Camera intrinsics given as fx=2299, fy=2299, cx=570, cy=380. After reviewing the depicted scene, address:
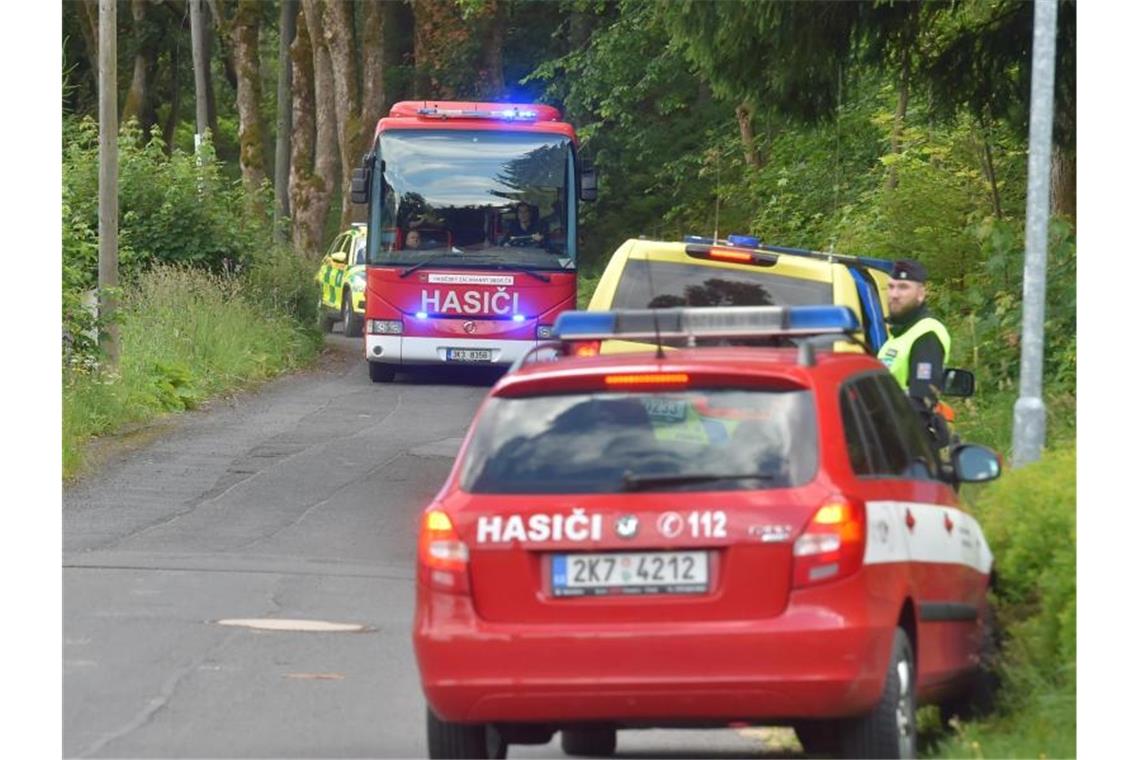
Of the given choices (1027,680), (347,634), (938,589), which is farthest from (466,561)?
(347,634)

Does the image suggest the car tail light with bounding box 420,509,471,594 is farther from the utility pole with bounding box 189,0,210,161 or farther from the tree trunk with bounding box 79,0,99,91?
the tree trunk with bounding box 79,0,99,91

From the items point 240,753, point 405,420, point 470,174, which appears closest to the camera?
point 240,753

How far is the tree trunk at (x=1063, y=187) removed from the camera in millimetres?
20312

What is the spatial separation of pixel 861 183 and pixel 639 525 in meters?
26.7

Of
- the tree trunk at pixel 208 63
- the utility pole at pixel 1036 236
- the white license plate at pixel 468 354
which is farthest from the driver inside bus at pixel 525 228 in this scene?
the tree trunk at pixel 208 63

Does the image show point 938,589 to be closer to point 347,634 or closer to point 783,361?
point 783,361

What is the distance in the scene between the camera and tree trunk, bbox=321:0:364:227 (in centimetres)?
4266

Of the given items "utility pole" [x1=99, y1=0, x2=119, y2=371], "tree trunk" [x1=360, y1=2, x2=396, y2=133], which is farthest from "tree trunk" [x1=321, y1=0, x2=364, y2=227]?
"utility pole" [x1=99, y1=0, x2=119, y2=371]

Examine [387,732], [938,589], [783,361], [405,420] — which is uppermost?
[783,361]

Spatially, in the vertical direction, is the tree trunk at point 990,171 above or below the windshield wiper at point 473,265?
above

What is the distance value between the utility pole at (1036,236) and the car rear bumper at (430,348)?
1558 centimetres

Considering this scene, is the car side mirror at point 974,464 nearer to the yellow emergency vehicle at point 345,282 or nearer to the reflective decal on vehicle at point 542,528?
the reflective decal on vehicle at point 542,528

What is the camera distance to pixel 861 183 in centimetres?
3381

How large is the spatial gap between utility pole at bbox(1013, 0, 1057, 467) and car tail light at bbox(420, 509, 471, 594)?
4.74 m
